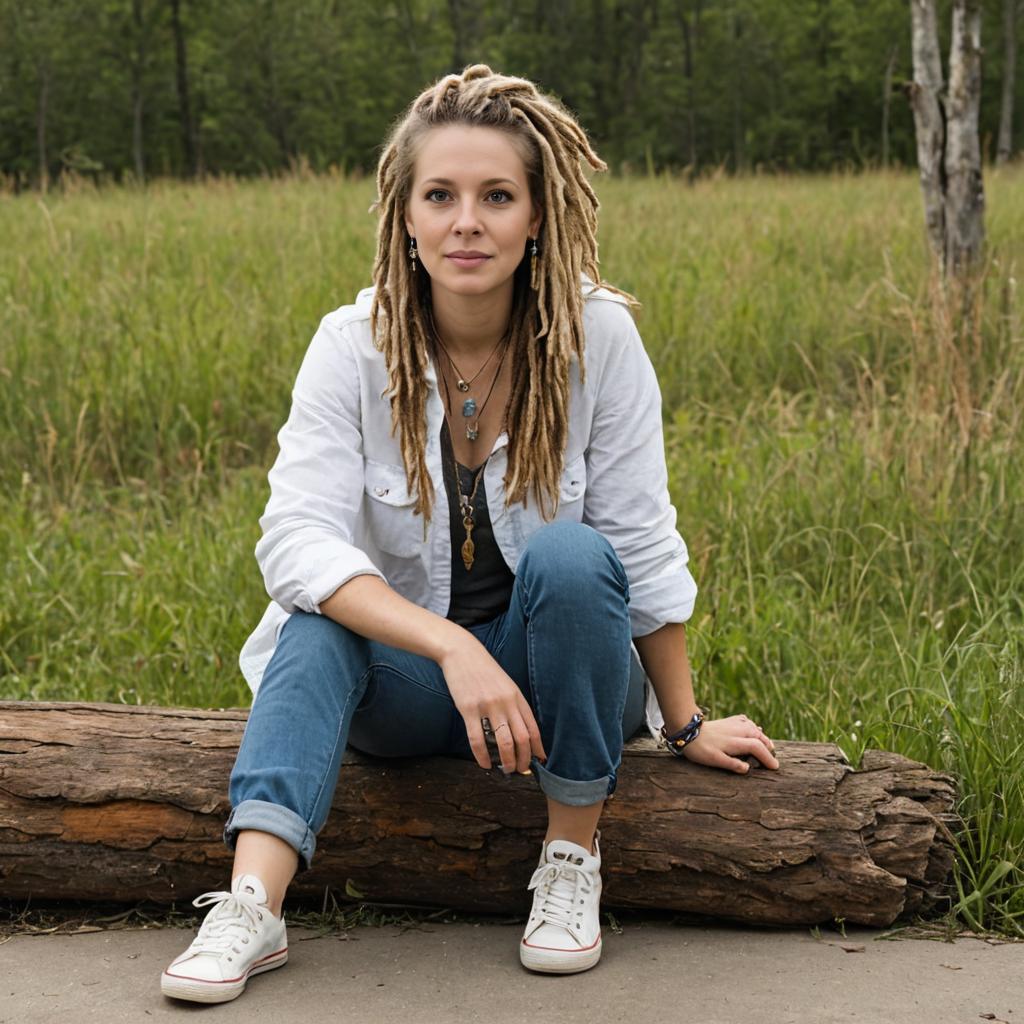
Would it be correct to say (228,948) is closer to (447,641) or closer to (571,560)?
(447,641)

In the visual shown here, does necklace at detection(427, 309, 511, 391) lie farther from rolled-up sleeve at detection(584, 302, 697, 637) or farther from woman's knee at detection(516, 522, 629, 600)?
woman's knee at detection(516, 522, 629, 600)

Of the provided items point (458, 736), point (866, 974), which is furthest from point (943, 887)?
point (458, 736)

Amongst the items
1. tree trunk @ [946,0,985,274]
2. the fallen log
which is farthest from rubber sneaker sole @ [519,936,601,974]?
tree trunk @ [946,0,985,274]

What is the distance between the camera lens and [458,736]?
7.95 feet

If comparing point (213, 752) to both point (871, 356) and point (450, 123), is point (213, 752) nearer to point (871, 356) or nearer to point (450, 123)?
point (450, 123)

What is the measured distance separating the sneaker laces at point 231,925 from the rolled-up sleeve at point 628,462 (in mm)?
872

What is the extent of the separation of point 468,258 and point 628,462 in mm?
479

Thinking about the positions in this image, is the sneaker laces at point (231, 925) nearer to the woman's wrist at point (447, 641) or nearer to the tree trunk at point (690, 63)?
the woman's wrist at point (447, 641)

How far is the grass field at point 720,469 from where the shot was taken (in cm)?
317

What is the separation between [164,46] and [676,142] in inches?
520

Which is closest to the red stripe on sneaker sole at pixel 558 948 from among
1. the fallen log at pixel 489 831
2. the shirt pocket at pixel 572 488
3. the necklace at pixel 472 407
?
the fallen log at pixel 489 831

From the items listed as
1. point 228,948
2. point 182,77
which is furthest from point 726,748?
point 182,77

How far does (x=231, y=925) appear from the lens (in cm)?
208

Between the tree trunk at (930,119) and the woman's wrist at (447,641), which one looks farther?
the tree trunk at (930,119)
